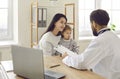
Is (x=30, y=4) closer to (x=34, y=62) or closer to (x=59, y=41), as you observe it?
(x=59, y=41)

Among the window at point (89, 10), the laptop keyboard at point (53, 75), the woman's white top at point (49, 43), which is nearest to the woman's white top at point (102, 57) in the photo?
the laptop keyboard at point (53, 75)

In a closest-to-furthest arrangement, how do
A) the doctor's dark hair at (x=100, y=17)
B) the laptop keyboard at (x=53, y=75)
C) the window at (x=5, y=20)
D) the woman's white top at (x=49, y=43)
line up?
the laptop keyboard at (x=53, y=75) < the doctor's dark hair at (x=100, y=17) < the woman's white top at (x=49, y=43) < the window at (x=5, y=20)

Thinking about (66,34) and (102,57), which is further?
(66,34)

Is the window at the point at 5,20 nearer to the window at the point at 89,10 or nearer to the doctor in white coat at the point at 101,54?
the window at the point at 89,10

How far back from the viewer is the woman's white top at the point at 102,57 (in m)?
1.88

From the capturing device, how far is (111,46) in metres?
1.94

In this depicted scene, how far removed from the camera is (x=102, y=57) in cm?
191

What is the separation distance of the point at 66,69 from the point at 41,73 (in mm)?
465

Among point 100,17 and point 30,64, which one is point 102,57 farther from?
point 30,64

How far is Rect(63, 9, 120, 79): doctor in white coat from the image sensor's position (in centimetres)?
189

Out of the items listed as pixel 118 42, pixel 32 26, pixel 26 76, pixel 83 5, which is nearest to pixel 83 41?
pixel 83 5

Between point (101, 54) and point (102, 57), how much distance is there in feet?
0.10

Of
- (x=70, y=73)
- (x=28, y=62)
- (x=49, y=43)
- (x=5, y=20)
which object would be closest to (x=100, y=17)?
(x=70, y=73)

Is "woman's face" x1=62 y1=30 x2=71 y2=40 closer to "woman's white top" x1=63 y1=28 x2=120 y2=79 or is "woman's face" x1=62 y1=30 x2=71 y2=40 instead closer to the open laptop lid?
"woman's white top" x1=63 y1=28 x2=120 y2=79
